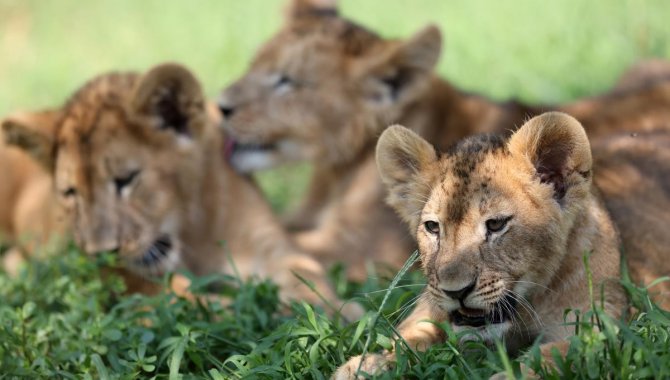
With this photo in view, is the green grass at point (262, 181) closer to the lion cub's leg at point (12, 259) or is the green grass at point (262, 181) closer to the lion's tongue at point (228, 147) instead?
the lion cub's leg at point (12, 259)

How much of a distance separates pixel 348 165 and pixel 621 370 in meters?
3.25

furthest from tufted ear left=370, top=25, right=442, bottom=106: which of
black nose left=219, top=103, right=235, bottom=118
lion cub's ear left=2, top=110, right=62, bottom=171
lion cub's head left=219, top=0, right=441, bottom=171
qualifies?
lion cub's ear left=2, top=110, right=62, bottom=171

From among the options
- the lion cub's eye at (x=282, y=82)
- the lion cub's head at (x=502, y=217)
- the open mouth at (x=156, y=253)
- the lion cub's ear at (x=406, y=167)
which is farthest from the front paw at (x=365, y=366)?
the lion cub's eye at (x=282, y=82)

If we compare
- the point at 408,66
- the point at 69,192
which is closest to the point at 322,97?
the point at 408,66

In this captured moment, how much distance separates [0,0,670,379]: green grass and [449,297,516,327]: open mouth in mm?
83

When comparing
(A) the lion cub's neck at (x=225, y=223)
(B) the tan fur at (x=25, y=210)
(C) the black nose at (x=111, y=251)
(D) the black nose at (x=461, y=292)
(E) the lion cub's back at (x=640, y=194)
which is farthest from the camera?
(B) the tan fur at (x=25, y=210)

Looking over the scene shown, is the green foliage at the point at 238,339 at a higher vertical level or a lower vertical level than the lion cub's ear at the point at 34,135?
lower

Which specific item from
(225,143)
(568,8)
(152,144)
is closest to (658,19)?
(568,8)

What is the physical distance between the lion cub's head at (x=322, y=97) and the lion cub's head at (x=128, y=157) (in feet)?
2.13

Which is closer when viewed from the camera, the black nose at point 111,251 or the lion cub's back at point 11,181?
the black nose at point 111,251

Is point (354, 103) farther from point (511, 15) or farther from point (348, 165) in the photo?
point (511, 15)

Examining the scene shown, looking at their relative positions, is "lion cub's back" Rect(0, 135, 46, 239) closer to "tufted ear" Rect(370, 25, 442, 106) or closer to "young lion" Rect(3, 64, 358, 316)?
"young lion" Rect(3, 64, 358, 316)

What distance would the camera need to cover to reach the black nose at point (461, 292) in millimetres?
3086

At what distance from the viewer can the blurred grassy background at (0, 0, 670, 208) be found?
781 centimetres
